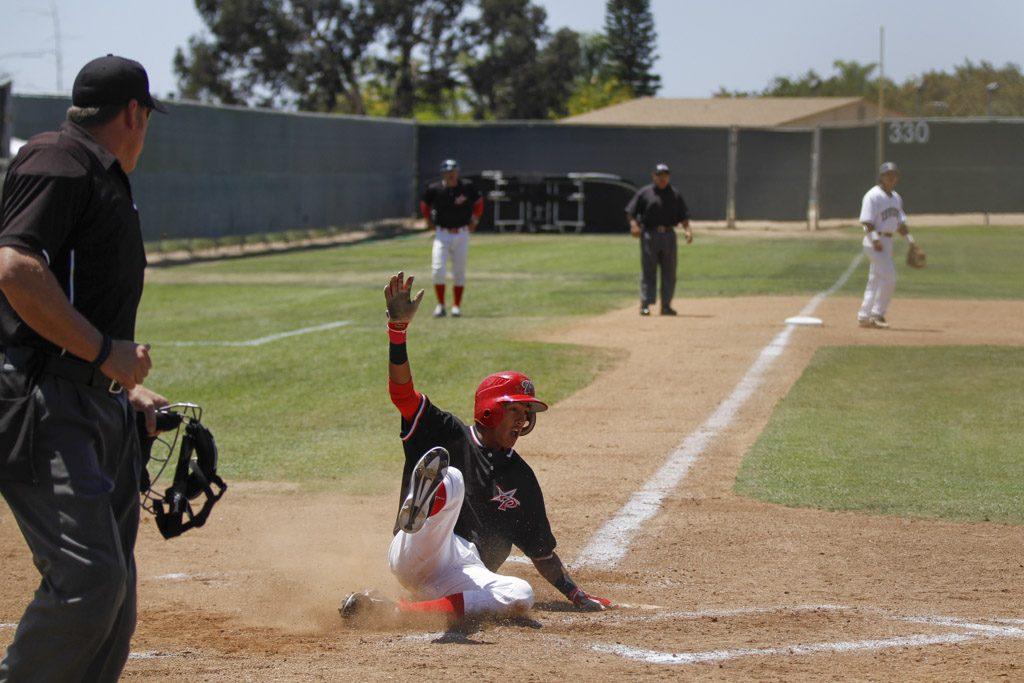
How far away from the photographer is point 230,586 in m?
6.15

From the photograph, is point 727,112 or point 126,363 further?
point 727,112

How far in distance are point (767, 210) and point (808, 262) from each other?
48.3ft

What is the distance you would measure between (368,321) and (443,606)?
1174 centimetres

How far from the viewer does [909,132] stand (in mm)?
42406

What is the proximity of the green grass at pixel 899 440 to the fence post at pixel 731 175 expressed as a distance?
28572mm

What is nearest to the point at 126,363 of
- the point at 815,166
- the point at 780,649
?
the point at 780,649

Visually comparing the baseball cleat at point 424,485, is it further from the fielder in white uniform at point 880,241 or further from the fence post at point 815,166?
the fence post at point 815,166

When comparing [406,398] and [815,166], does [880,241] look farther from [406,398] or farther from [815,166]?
[815,166]

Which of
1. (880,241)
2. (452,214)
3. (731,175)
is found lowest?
(880,241)

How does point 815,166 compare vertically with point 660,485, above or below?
above

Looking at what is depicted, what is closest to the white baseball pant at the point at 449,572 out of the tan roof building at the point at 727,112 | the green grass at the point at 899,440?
the green grass at the point at 899,440

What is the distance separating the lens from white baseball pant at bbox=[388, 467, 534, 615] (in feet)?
17.0

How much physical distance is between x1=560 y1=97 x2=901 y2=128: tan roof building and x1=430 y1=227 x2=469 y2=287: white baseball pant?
48.5m

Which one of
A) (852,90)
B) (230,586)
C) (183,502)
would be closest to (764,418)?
(230,586)
